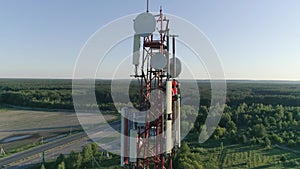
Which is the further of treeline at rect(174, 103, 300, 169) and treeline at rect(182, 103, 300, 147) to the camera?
treeline at rect(182, 103, 300, 147)

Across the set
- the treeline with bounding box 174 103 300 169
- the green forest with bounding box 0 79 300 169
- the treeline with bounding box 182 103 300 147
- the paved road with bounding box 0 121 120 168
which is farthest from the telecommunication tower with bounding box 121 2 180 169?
the treeline with bounding box 182 103 300 147

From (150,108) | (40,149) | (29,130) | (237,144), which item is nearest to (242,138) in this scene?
(237,144)

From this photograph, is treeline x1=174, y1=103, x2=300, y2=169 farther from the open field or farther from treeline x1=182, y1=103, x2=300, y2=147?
the open field

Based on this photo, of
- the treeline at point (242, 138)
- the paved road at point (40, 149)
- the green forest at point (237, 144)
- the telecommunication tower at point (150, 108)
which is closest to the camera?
the telecommunication tower at point (150, 108)

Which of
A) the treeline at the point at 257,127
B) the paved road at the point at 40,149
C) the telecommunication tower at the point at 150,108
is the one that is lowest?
the paved road at the point at 40,149

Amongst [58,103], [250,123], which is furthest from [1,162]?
[58,103]

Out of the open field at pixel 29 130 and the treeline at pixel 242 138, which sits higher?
the treeline at pixel 242 138

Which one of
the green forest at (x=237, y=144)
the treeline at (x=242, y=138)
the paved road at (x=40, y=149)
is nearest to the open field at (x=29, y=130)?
the paved road at (x=40, y=149)

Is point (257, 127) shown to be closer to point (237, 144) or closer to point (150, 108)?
point (237, 144)

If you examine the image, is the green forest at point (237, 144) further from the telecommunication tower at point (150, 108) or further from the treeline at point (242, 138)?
the telecommunication tower at point (150, 108)

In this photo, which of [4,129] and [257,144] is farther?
[4,129]

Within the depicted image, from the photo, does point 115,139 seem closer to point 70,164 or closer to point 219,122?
point 70,164
